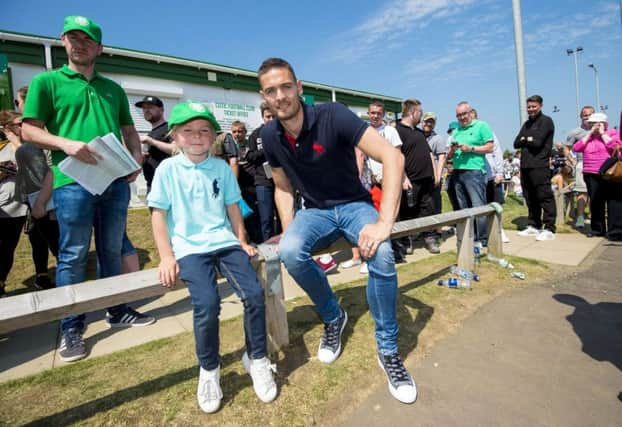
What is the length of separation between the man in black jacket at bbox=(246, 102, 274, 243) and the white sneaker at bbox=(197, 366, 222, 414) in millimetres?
3128

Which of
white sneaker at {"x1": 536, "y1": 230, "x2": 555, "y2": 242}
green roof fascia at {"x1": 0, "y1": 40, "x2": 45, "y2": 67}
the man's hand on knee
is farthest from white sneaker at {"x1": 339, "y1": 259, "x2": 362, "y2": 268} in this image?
green roof fascia at {"x1": 0, "y1": 40, "x2": 45, "y2": 67}

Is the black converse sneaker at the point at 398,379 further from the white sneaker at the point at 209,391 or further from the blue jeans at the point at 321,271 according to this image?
the white sneaker at the point at 209,391

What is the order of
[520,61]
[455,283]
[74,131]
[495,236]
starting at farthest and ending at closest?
[520,61] → [495,236] → [455,283] → [74,131]

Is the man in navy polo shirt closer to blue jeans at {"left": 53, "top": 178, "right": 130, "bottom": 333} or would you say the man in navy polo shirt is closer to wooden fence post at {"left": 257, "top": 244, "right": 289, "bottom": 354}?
wooden fence post at {"left": 257, "top": 244, "right": 289, "bottom": 354}

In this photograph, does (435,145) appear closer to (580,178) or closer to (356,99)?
(580,178)

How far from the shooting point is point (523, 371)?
2.20 meters

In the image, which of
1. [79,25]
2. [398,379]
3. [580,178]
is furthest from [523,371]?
[580,178]

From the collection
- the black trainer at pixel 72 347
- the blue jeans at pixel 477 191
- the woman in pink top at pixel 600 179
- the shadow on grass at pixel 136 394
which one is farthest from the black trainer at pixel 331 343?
the woman in pink top at pixel 600 179

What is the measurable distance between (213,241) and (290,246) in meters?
0.50

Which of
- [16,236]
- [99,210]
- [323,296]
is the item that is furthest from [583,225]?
[16,236]

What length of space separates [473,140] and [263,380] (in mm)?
4532

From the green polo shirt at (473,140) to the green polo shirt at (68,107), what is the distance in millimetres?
4528

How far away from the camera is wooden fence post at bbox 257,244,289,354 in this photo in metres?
2.29

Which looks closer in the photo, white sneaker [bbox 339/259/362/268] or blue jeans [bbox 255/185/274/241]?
white sneaker [bbox 339/259/362/268]
